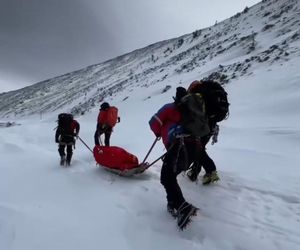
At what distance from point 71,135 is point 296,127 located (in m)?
5.40

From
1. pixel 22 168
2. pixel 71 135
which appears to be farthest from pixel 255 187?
pixel 22 168

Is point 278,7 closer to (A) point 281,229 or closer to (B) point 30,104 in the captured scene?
(A) point 281,229

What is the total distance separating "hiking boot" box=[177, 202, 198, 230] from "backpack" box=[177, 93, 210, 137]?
0.89 meters

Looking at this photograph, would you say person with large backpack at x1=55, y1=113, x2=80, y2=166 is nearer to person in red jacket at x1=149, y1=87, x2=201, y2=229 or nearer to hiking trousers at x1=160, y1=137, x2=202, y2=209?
person in red jacket at x1=149, y1=87, x2=201, y2=229

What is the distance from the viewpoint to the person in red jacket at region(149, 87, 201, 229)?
428 cm

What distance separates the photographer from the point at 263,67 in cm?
1756

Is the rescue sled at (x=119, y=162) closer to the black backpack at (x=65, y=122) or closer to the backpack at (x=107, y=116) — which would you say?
the black backpack at (x=65, y=122)

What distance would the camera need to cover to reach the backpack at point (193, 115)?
427 cm

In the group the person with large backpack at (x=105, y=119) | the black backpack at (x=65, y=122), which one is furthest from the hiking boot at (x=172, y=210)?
the person with large backpack at (x=105, y=119)

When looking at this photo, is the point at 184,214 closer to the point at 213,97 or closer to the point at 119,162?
the point at 213,97

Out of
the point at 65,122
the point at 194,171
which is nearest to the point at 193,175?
the point at 194,171

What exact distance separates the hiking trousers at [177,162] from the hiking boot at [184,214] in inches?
3.8

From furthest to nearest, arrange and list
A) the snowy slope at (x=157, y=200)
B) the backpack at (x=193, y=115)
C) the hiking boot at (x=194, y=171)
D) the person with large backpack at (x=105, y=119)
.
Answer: the person with large backpack at (x=105, y=119), the hiking boot at (x=194, y=171), the backpack at (x=193, y=115), the snowy slope at (x=157, y=200)

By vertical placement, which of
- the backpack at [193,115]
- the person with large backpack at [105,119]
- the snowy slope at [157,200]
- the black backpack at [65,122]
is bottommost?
the snowy slope at [157,200]
